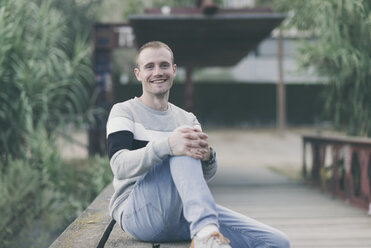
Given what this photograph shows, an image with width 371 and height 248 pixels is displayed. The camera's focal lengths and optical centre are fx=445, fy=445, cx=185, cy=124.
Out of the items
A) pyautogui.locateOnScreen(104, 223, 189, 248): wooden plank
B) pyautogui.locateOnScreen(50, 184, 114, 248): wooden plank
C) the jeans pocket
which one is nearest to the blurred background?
pyautogui.locateOnScreen(50, 184, 114, 248): wooden plank

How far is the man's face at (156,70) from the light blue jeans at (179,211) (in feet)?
1.24

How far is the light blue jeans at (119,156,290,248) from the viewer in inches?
70.2

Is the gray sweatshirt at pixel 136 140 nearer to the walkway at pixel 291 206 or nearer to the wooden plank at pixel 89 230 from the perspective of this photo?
the wooden plank at pixel 89 230

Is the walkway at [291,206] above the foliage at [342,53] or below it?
below

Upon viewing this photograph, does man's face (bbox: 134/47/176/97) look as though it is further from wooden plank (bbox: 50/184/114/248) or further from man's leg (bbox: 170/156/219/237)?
wooden plank (bbox: 50/184/114/248)

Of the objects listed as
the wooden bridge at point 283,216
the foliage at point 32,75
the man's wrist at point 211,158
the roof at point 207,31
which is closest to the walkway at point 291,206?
the wooden bridge at point 283,216

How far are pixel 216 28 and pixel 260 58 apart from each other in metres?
14.9

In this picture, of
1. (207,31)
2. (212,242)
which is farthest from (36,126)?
(212,242)

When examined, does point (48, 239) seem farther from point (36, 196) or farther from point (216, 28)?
point (216, 28)

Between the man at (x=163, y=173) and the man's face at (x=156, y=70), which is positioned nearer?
the man at (x=163, y=173)

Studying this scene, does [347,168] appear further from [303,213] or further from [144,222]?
[144,222]

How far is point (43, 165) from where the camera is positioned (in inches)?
191

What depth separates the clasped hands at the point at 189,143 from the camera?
1.85m

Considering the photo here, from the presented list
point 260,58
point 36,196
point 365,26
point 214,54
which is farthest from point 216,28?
point 260,58
